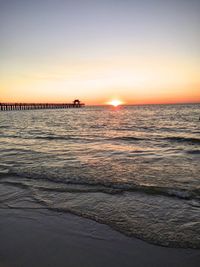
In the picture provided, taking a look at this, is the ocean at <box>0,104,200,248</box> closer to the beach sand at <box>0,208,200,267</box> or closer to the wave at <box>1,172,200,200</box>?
the wave at <box>1,172,200,200</box>

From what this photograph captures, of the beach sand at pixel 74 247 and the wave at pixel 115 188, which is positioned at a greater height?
the wave at pixel 115 188

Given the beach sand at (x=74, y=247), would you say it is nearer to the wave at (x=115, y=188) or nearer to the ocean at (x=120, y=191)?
the ocean at (x=120, y=191)

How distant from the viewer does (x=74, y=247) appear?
375 cm

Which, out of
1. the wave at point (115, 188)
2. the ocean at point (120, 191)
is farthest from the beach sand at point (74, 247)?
the wave at point (115, 188)

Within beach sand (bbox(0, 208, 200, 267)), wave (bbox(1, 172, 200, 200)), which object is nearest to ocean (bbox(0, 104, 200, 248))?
wave (bbox(1, 172, 200, 200))

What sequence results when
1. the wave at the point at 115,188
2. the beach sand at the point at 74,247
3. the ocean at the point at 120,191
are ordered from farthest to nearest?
the wave at the point at 115,188 < the ocean at the point at 120,191 < the beach sand at the point at 74,247

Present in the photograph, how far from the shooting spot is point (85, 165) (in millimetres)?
9273

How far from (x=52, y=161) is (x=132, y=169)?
3371mm

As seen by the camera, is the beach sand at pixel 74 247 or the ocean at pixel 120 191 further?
the ocean at pixel 120 191

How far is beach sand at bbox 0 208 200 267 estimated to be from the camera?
335cm

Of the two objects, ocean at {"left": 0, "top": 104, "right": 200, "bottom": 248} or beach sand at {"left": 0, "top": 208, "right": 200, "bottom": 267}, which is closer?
beach sand at {"left": 0, "top": 208, "right": 200, "bottom": 267}

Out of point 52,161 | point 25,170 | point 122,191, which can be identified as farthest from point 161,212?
point 52,161

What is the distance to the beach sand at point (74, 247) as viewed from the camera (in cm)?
→ 335

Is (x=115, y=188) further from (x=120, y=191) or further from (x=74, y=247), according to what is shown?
(x=74, y=247)
